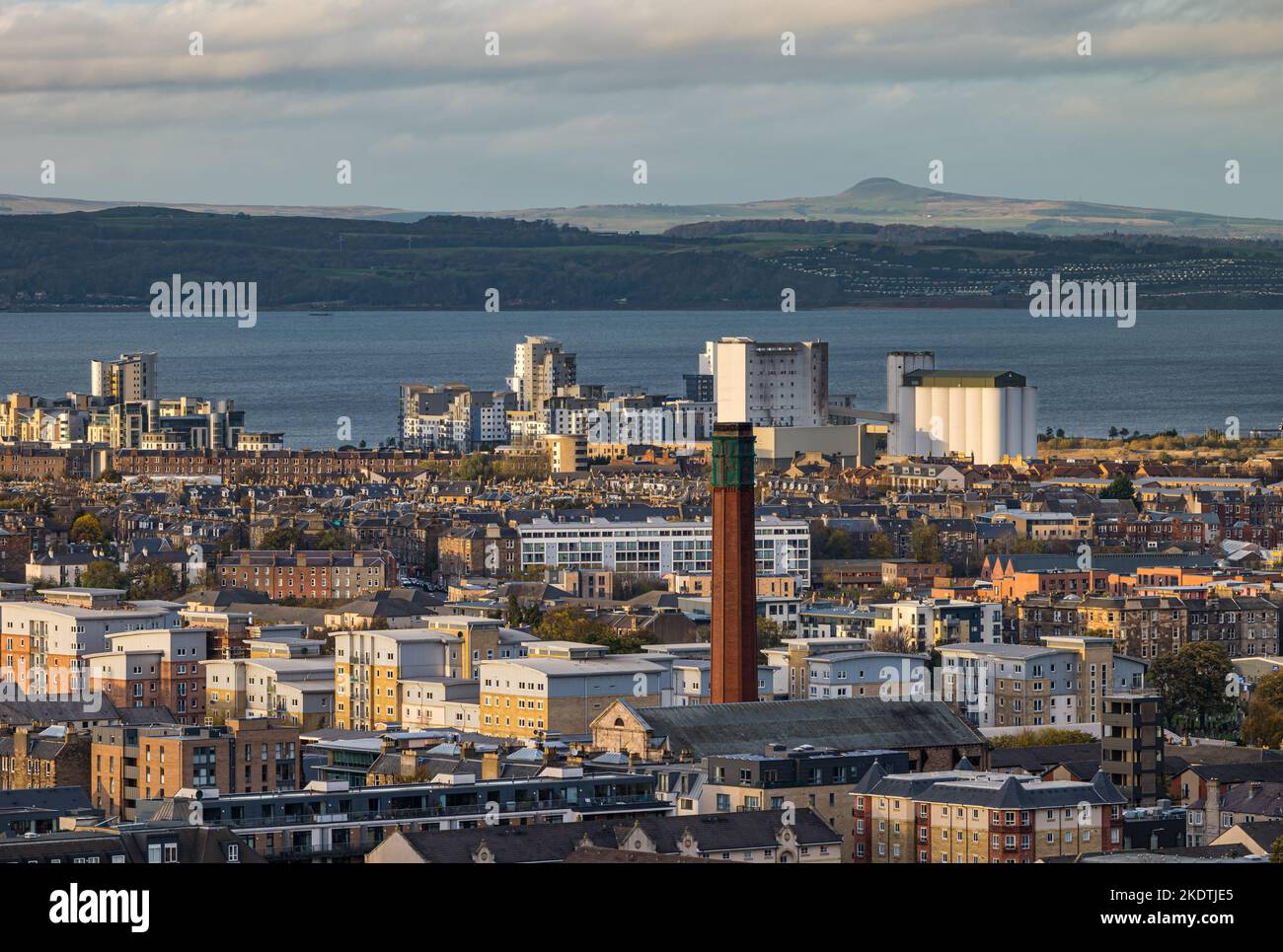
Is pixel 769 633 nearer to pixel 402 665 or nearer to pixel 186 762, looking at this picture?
pixel 402 665

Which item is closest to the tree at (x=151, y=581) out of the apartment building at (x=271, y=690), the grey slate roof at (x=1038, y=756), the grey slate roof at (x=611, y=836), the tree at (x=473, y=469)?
the apartment building at (x=271, y=690)

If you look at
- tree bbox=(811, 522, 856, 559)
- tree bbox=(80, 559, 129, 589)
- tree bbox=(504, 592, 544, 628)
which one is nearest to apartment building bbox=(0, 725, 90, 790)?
tree bbox=(504, 592, 544, 628)

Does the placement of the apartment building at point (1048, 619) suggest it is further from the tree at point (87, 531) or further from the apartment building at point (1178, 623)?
the tree at point (87, 531)

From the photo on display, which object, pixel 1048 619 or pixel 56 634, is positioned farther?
pixel 1048 619

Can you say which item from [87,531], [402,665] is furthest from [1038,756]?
[87,531]
